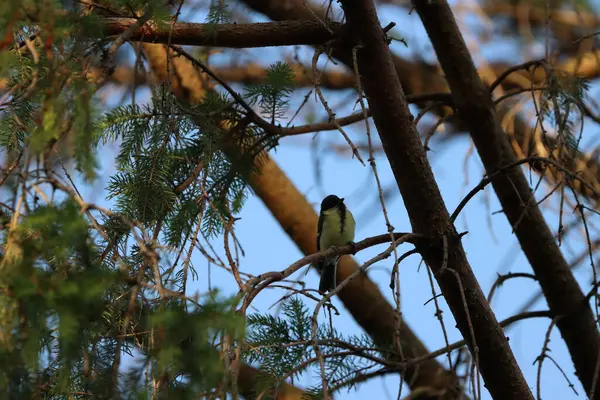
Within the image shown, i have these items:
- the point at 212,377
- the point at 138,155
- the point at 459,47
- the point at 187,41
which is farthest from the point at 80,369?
the point at 459,47

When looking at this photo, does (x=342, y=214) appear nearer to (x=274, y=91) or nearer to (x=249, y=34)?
(x=274, y=91)

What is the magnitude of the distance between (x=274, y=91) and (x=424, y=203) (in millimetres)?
639

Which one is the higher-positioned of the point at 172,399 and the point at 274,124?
the point at 274,124

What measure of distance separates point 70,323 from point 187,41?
136cm

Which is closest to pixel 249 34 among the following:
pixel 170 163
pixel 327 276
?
pixel 170 163

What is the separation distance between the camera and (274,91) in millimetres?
2625

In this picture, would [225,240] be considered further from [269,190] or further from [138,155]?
[269,190]

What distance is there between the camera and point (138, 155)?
2.41 metres

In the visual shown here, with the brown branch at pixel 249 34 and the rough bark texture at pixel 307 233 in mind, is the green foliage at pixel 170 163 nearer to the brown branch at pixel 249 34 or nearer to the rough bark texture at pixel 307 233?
the brown branch at pixel 249 34

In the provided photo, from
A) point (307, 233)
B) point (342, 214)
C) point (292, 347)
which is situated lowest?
point (292, 347)

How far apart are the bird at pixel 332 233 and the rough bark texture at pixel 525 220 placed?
1.07 m

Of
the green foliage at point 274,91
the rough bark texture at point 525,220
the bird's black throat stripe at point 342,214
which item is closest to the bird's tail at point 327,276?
the bird's black throat stripe at point 342,214

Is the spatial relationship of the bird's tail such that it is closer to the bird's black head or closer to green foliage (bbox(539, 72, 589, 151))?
the bird's black head

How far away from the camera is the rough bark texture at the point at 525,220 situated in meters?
3.24
